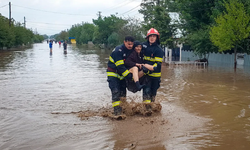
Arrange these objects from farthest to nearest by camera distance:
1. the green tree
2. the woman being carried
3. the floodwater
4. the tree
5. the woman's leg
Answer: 1. the green tree
2. the tree
3. the woman being carried
4. the woman's leg
5. the floodwater

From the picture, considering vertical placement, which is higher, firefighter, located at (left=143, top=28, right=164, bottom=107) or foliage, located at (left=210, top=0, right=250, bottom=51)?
foliage, located at (left=210, top=0, right=250, bottom=51)

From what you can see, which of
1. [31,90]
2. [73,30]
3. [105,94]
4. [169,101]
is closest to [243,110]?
[169,101]

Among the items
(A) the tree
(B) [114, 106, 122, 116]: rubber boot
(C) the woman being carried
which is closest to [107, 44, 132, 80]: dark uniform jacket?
(C) the woman being carried

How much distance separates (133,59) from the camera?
21.4 ft

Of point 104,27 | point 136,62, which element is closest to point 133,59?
point 136,62

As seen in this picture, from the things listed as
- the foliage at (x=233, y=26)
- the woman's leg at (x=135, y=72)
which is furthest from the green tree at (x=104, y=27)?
the woman's leg at (x=135, y=72)

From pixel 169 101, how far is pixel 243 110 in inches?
81.8

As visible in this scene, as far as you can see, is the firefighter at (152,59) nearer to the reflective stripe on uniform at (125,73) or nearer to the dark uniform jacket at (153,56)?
the dark uniform jacket at (153,56)

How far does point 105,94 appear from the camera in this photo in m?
9.69

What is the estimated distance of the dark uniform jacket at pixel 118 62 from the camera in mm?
6299

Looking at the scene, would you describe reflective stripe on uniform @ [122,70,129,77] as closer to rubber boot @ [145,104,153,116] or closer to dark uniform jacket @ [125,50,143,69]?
dark uniform jacket @ [125,50,143,69]

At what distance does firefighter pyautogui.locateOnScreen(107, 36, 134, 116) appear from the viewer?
6.31 metres

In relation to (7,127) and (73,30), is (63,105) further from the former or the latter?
(73,30)

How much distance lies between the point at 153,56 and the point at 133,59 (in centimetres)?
49
